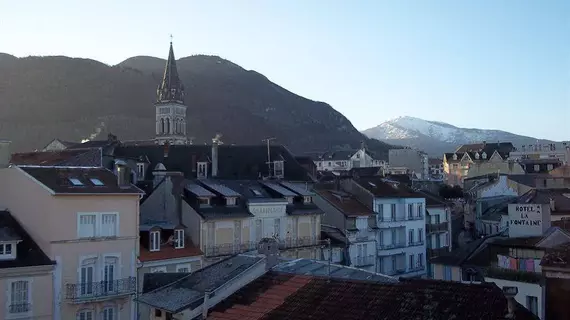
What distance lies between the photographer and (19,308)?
98.8 ft

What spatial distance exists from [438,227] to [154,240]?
105ft

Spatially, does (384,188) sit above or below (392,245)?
above

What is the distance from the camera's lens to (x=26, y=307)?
30391mm

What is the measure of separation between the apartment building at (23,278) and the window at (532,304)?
20.4 m

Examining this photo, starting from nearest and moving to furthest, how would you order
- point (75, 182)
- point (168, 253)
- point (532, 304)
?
point (532, 304), point (75, 182), point (168, 253)

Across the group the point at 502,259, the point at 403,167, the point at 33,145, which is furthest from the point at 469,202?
the point at 33,145

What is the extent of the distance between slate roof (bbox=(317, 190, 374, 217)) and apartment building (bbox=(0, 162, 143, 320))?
60.7 feet

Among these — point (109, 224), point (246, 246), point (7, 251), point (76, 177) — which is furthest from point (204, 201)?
point (7, 251)

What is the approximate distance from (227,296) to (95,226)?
13.2 m

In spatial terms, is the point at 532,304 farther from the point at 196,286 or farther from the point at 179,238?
the point at 179,238

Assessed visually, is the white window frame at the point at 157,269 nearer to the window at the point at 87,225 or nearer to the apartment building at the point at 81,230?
the apartment building at the point at 81,230

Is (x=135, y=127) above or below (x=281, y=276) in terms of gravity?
above

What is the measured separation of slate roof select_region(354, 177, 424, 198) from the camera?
5428 cm

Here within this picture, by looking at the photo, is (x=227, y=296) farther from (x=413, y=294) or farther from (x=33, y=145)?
(x=33, y=145)
